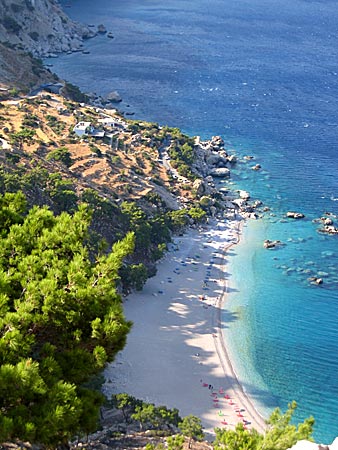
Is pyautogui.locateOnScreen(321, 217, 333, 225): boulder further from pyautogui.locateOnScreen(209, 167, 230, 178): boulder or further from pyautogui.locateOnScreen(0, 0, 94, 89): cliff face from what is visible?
pyautogui.locateOnScreen(0, 0, 94, 89): cliff face

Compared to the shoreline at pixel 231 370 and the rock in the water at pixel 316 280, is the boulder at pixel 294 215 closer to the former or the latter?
the rock in the water at pixel 316 280

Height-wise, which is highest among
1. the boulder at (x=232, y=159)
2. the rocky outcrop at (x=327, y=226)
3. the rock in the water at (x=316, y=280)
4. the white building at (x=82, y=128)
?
the white building at (x=82, y=128)

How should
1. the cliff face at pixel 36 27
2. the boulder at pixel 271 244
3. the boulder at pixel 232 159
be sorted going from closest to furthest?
the boulder at pixel 271 244, the boulder at pixel 232 159, the cliff face at pixel 36 27

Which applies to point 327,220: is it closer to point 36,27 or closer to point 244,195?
point 244,195

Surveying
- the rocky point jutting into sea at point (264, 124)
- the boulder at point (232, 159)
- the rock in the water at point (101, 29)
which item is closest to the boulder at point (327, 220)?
the rocky point jutting into sea at point (264, 124)

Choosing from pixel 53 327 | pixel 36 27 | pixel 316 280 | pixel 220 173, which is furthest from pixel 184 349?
pixel 36 27

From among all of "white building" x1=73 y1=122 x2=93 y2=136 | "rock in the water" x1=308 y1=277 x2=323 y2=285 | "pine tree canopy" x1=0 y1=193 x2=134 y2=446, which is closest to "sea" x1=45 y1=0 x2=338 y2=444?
"rock in the water" x1=308 y1=277 x2=323 y2=285

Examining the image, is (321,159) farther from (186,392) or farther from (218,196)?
(186,392)
